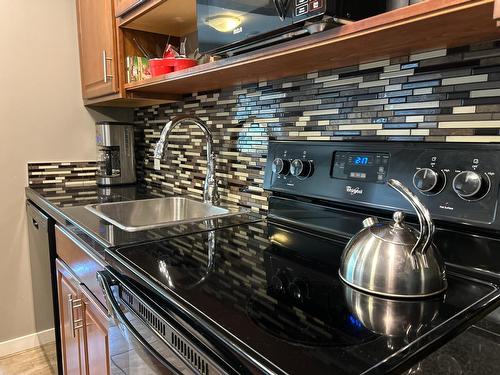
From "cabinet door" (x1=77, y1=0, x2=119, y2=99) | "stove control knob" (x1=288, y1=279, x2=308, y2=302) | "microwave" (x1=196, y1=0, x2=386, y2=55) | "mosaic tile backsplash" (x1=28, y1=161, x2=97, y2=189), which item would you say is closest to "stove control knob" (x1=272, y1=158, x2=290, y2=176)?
"microwave" (x1=196, y1=0, x2=386, y2=55)

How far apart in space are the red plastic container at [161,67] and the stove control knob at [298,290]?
1.04m

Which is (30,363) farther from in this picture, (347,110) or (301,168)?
(347,110)

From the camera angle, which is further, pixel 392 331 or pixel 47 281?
pixel 47 281

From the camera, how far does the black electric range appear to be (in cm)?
50

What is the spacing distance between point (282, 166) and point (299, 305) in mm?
586

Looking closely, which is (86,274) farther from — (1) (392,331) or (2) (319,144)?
(1) (392,331)

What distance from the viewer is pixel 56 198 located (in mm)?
1682

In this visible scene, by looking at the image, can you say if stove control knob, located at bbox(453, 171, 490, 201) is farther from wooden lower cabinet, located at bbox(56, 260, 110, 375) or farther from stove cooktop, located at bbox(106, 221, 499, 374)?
wooden lower cabinet, located at bbox(56, 260, 110, 375)

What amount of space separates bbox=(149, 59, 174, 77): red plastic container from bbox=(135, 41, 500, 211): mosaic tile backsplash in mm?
228

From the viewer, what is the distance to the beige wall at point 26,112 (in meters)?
1.95

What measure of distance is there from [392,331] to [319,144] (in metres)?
0.61

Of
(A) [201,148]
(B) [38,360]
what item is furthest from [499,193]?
(B) [38,360]

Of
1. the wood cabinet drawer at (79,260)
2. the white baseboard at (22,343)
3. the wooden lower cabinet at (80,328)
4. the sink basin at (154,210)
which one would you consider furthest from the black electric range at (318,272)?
the white baseboard at (22,343)

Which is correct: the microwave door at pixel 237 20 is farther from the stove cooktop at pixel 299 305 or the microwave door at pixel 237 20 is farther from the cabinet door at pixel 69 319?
the cabinet door at pixel 69 319
